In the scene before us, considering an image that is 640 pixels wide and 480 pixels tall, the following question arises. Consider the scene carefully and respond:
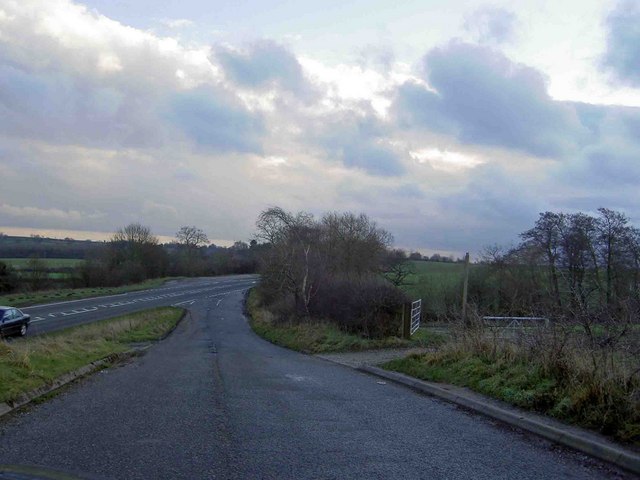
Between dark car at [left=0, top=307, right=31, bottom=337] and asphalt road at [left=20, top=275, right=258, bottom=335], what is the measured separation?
2022mm

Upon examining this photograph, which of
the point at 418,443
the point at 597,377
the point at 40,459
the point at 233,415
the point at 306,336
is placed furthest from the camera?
the point at 306,336

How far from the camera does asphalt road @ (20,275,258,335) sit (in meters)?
42.8

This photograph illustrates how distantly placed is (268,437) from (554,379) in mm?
4831

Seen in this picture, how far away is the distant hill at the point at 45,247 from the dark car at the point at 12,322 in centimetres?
4735

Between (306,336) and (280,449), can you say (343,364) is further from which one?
(280,449)

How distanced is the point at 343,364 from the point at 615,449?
13.3m

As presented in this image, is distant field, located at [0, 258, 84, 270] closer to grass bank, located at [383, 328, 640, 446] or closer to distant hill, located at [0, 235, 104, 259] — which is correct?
distant hill, located at [0, 235, 104, 259]

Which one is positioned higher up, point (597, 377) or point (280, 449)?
point (597, 377)

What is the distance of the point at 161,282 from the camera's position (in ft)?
316

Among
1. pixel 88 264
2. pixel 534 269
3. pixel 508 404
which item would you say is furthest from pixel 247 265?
pixel 508 404

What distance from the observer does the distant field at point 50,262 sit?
7188cm

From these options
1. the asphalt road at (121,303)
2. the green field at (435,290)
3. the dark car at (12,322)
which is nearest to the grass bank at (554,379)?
the dark car at (12,322)

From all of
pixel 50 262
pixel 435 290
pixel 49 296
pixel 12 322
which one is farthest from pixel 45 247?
pixel 435 290

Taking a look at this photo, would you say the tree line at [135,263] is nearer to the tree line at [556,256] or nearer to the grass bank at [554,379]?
the tree line at [556,256]
